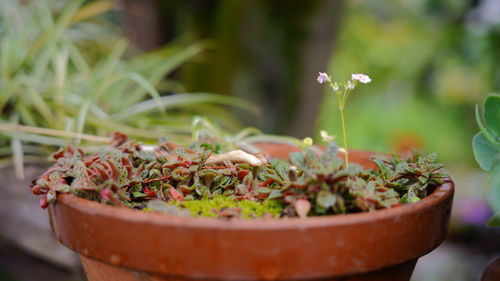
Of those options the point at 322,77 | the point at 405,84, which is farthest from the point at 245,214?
the point at 405,84

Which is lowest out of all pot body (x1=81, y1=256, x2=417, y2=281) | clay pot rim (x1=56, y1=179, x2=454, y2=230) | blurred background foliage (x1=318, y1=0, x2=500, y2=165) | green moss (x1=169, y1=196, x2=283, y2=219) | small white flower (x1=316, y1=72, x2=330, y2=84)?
blurred background foliage (x1=318, y1=0, x2=500, y2=165)

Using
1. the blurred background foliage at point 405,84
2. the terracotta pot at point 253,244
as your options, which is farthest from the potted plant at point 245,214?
the blurred background foliage at point 405,84

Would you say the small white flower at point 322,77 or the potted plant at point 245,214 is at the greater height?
the small white flower at point 322,77

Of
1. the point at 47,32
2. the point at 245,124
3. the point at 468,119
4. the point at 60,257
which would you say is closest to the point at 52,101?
the point at 47,32

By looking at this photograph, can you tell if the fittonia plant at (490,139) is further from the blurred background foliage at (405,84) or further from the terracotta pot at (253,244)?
the blurred background foliage at (405,84)

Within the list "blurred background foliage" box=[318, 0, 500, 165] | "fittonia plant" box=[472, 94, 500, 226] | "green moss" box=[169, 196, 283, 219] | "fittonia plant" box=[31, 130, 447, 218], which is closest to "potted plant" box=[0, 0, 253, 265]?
"fittonia plant" box=[31, 130, 447, 218]

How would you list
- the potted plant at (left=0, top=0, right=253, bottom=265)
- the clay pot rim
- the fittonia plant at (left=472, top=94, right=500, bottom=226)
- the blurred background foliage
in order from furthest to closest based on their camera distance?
the blurred background foliage
the potted plant at (left=0, top=0, right=253, bottom=265)
the fittonia plant at (left=472, top=94, right=500, bottom=226)
the clay pot rim

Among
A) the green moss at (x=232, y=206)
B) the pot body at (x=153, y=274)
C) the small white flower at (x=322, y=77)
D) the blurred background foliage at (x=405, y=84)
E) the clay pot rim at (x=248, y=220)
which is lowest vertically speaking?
the blurred background foliage at (x=405, y=84)

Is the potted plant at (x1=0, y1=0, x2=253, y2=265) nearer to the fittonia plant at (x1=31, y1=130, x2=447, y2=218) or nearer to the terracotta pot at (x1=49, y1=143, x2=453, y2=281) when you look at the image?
the fittonia plant at (x1=31, y1=130, x2=447, y2=218)

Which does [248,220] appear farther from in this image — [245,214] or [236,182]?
[236,182]
